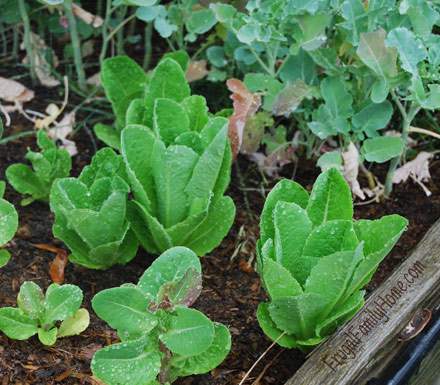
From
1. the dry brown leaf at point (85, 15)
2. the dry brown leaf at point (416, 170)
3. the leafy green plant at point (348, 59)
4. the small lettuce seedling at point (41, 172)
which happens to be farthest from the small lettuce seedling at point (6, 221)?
the dry brown leaf at point (416, 170)

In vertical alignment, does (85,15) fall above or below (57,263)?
above

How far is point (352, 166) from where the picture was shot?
164 centimetres

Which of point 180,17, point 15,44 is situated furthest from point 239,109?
point 15,44

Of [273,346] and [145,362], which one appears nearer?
[145,362]

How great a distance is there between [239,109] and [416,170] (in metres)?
0.46

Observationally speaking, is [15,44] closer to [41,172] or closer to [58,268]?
[41,172]

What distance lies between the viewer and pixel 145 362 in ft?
3.77

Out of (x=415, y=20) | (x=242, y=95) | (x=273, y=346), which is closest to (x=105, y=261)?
(x=273, y=346)

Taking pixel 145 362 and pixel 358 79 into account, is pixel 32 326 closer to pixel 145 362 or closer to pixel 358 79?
pixel 145 362

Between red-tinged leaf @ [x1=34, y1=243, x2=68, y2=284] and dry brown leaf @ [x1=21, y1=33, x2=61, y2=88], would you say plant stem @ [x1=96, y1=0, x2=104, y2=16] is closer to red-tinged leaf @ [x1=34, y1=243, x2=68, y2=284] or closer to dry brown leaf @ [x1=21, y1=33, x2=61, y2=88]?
dry brown leaf @ [x1=21, y1=33, x2=61, y2=88]

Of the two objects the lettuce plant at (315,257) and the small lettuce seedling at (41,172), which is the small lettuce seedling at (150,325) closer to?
the lettuce plant at (315,257)

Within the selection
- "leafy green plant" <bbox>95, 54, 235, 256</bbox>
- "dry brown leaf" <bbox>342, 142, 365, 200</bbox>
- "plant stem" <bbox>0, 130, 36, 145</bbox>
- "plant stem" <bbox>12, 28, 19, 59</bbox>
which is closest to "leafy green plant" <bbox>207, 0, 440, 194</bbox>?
"dry brown leaf" <bbox>342, 142, 365, 200</bbox>

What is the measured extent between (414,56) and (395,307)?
18.1 inches

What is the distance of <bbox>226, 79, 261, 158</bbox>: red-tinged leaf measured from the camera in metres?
1.62
